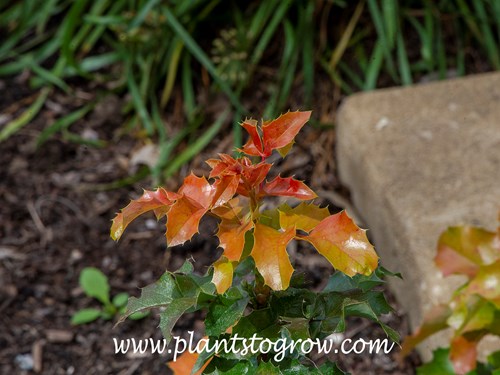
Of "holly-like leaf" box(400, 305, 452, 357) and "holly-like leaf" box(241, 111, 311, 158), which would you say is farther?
"holly-like leaf" box(400, 305, 452, 357)

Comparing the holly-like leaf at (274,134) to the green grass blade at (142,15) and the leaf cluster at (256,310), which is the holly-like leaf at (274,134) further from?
the green grass blade at (142,15)

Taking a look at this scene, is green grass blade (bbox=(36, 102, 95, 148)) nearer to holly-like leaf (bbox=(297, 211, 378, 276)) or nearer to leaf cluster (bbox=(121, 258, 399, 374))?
leaf cluster (bbox=(121, 258, 399, 374))

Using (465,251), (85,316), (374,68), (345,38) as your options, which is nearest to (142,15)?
(345,38)

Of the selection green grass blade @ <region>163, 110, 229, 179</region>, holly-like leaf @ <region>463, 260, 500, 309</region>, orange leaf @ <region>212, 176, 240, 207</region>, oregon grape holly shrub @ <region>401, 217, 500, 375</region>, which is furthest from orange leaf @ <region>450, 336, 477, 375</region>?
green grass blade @ <region>163, 110, 229, 179</region>

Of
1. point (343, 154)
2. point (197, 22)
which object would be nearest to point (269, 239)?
point (343, 154)

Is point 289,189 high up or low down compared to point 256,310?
up

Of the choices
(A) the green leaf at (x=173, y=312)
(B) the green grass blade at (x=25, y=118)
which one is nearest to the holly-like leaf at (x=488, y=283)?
(A) the green leaf at (x=173, y=312)

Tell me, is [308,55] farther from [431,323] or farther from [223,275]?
[223,275]

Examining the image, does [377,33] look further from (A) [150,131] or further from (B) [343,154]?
(A) [150,131]
